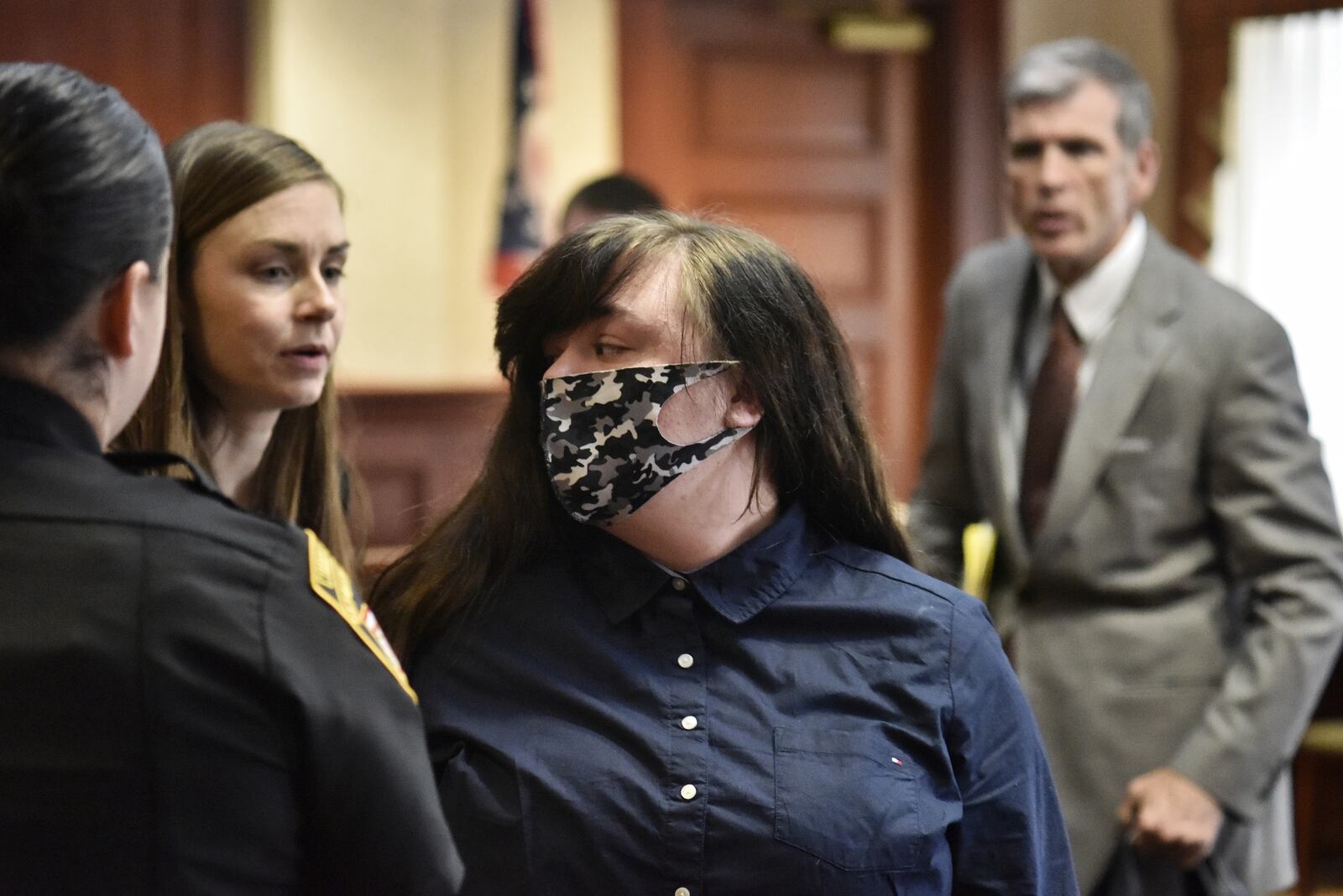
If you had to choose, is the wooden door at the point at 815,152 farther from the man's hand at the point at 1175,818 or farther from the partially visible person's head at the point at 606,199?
the man's hand at the point at 1175,818

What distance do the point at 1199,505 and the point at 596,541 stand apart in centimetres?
125

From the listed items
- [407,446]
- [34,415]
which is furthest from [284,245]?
[407,446]

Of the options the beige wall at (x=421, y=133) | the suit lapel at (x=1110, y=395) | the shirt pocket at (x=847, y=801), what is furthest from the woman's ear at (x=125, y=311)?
the beige wall at (x=421, y=133)

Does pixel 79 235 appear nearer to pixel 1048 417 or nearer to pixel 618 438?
pixel 618 438

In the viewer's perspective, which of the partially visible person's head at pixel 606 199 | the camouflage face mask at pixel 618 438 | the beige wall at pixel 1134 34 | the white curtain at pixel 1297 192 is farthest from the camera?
the beige wall at pixel 1134 34

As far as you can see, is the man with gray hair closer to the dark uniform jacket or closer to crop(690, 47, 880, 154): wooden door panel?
the dark uniform jacket

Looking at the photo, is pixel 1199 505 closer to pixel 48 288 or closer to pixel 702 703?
pixel 702 703

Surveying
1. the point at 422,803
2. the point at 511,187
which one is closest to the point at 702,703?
the point at 422,803

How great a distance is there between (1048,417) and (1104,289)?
0.24 meters

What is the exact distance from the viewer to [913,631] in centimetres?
169

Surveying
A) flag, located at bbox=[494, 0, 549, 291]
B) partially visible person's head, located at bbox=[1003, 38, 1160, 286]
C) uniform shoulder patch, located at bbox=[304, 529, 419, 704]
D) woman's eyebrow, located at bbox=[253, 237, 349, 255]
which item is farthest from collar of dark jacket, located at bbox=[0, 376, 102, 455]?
flag, located at bbox=[494, 0, 549, 291]

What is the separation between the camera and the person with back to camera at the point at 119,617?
1.04 metres

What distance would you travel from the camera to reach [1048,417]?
9.02 ft

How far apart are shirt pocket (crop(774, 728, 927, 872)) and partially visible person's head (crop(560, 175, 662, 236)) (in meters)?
2.30
